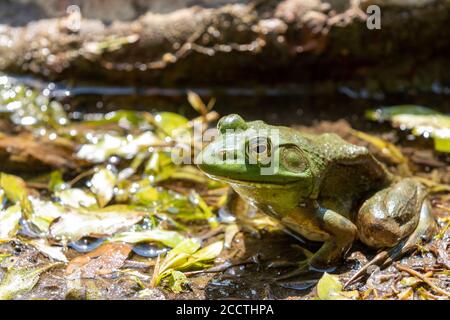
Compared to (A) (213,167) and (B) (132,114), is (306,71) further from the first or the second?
(A) (213,167)

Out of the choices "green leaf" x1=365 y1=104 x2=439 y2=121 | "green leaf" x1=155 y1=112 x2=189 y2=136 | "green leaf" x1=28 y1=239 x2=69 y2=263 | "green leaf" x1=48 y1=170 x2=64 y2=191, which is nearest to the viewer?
"green leaf" x1=28 y1=239 x2=69 y2=263

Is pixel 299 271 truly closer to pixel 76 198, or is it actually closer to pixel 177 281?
pixel 177 281

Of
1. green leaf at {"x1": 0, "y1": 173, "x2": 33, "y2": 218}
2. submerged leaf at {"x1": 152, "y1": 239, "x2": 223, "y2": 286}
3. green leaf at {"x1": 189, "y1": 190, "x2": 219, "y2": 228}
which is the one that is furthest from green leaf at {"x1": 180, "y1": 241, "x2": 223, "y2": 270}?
green leaf at {"x1": 0, "y1": 173, "x2": 33, "y2": 218}

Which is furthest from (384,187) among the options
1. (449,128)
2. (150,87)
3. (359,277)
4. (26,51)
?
(26,51)

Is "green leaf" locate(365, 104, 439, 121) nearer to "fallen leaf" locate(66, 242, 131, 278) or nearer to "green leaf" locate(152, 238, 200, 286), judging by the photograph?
"green leaf" locate(152, 238, 200, 286)

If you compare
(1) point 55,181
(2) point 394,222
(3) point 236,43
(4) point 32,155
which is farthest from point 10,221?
(3) point 236,43

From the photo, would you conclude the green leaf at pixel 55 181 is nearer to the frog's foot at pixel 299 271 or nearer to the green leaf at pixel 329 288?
the frog's foot at pixel 299 271
